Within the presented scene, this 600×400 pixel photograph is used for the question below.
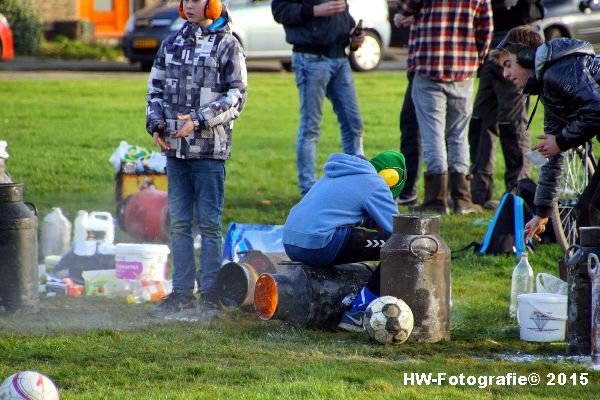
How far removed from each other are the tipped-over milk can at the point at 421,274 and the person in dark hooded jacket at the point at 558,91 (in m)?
0.79

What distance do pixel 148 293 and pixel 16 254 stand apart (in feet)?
3.48

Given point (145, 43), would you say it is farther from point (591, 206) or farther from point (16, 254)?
point (591, 206)

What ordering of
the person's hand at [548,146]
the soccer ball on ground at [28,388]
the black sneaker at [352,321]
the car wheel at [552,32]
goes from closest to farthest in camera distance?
the soccer ball on ground at [28,388] → the person's hand at [548,146] → the black sneaker at [352,321] → the car wheel at [552,32]

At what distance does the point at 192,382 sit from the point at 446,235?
4.63 metres

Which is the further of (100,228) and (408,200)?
(408,200)

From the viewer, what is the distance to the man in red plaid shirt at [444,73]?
33.7ft

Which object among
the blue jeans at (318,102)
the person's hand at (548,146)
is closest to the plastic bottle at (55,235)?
the blue jeans at (318,102)

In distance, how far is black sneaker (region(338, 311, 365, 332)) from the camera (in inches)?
267

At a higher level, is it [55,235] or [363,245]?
[363,245]

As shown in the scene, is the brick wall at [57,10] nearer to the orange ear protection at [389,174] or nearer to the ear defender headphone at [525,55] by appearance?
the orange ear protection at [389,174]

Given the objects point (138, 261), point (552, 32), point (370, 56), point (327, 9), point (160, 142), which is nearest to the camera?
point (160, 142)

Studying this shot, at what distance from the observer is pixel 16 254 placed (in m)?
7.41

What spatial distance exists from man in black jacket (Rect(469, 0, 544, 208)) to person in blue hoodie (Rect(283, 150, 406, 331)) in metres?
3.65

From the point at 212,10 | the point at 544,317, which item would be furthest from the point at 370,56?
the point at 544,317
